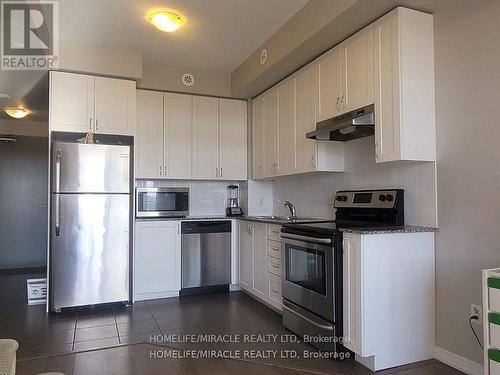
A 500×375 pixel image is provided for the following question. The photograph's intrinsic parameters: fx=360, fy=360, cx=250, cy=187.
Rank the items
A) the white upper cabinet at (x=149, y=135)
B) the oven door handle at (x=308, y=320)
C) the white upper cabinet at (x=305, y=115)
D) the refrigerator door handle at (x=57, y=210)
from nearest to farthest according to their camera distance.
Answer: the oven door handle at (x=308, y=320), the white upper cabinet at (x=305, y=115), the refrigerator door handle at (x=57, y=210), the white upper cabinet at (x=149, y=135)

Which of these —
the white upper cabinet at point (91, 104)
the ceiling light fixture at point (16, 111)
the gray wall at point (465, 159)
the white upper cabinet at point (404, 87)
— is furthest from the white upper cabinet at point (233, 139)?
the ceiling light fixture at point (16, 111)

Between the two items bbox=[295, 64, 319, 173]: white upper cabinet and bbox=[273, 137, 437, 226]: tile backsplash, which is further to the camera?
bbox=[295, 64, 319, 173]: white upper cabinet

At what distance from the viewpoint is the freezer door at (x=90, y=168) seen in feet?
11.6

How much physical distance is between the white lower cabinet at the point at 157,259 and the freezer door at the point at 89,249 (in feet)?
0.67

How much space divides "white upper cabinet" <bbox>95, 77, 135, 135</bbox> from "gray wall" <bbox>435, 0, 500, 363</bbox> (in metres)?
2.99

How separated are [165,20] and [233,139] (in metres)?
1.93

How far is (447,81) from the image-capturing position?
8.10ft

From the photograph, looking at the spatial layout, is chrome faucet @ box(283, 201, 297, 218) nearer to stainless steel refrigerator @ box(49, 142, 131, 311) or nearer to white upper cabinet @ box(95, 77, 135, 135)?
stainless steel refrigerator @ box(49, 142, 131, 311)

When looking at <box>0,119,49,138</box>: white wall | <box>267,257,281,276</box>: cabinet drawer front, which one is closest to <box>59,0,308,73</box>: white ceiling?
Answer: <box>267,257,281,276</box>: cabinet drawer front

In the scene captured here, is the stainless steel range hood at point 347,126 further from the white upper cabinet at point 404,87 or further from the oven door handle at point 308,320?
the oven door handle at point 308,320

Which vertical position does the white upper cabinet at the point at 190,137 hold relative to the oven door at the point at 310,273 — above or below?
above

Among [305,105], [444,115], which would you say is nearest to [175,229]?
[305,105]

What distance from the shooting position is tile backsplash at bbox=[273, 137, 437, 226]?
2604 mm

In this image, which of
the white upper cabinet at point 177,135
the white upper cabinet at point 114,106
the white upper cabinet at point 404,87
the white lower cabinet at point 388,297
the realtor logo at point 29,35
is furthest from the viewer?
the white upper cabinet at point 177,135
